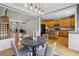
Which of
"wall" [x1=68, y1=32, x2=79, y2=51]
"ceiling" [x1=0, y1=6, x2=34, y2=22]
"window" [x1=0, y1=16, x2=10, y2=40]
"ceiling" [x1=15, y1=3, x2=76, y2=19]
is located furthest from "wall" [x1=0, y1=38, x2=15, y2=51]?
"wall" [x1=68, y1=32, x2=79, y2=51]

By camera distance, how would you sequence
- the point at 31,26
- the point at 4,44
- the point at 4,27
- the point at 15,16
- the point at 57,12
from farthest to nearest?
the point at 4,27, the point at 4,44, the point at 15,16, the point at 57,12, the point at 31,26

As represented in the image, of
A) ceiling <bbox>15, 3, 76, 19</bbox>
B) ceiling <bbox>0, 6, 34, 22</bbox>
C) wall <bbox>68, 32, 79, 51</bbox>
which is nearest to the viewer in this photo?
ceiling <bbox>15, 3, 76, 19</bbox>

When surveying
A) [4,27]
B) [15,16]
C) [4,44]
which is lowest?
[4,44]

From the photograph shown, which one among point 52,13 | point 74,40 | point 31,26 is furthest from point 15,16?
point 74,40

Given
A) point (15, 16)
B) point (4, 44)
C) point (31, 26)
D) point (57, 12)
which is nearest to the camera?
point (31, 26)

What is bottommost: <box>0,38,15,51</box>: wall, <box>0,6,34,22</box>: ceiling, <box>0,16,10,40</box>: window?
<box>0,38,15,51</box>: wall

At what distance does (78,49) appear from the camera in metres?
3.47

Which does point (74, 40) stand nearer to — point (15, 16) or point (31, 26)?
point (31, 26)

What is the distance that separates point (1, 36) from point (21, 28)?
1088 millimetres

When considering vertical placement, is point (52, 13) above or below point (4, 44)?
above

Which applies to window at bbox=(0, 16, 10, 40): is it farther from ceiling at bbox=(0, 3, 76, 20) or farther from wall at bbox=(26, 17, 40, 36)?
wall at bbox=(26, 17, 40, 36)

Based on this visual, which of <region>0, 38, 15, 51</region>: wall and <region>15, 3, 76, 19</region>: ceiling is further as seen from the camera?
<region>0, 38, 15, 51</region>: wall

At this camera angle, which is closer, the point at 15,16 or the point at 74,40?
the point at 15,16

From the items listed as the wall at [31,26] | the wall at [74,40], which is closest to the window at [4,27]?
the wall at [31,26]
